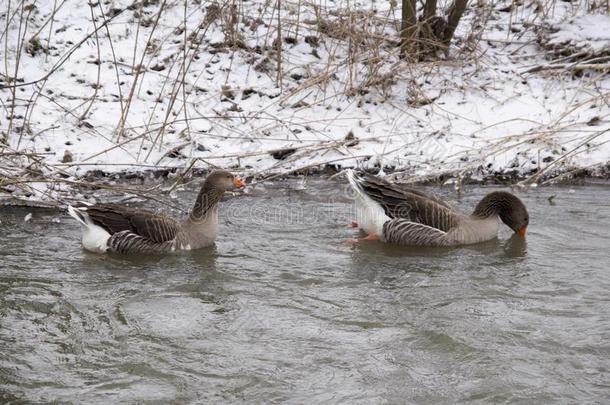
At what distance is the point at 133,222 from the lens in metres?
7.72

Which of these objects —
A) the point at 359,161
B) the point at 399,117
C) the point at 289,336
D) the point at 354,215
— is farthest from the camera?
the point at 399,117

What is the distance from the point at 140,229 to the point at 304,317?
2.23m

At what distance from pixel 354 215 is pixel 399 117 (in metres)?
2.63

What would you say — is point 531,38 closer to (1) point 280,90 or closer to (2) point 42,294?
(1) point 280,90

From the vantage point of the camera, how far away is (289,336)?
5852mm

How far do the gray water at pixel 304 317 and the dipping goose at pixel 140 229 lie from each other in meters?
0.13

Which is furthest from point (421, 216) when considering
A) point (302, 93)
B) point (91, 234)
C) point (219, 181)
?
point (302, 93)

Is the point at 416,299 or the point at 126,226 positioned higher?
the point at 126,226

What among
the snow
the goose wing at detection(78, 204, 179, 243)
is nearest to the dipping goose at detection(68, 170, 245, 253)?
the goose wing at detection(78, 204, 179, 243)

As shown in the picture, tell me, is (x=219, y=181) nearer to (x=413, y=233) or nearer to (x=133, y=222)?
(x=133, y=222)

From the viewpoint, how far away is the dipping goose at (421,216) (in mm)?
8273

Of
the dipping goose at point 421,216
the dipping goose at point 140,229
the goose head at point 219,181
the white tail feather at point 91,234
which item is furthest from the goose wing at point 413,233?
the white tail feather at point 91,234

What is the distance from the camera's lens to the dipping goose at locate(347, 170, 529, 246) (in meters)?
8.27

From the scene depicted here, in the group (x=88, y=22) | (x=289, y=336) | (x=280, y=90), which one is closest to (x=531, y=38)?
(x=280, y=90)
